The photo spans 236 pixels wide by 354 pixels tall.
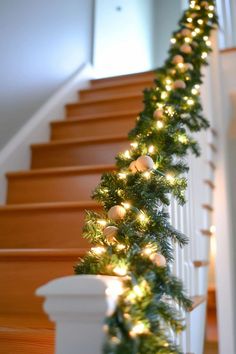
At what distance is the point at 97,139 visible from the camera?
1960 mm

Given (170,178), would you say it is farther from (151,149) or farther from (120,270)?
(120,270)

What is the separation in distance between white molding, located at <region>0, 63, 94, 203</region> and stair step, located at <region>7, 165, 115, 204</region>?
78 mm

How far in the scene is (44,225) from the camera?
4.87 ft

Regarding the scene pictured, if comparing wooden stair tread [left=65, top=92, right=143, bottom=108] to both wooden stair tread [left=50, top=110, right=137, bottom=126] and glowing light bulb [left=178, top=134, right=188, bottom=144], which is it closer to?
wooden stair tread [left=50, top=110, right=137, bottom=126]

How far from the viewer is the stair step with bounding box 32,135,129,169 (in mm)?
1938

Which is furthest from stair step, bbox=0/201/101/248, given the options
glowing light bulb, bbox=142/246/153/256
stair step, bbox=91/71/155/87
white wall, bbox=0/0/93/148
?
stair step, bbox=91/71/155/87

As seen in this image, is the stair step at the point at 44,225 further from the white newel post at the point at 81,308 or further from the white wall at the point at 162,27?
the white wall at the point at 162,27

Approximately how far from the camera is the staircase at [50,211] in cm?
106

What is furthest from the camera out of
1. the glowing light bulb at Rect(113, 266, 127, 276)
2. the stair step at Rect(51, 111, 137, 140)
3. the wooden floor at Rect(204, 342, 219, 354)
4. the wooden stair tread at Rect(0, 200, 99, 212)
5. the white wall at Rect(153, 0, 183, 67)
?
the white wall at Rect(153, 0, 183, 67)

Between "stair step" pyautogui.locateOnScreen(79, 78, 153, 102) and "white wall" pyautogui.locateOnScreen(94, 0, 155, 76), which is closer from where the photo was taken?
"stair step" pyautogui.locateOnScreen(79, 78, 153, 102)

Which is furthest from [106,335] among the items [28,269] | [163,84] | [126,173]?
[163,84]

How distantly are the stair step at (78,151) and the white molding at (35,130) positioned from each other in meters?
0.08

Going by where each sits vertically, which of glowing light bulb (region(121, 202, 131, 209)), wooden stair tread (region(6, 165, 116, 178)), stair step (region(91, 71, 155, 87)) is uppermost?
stair step (region(91, 71, 155, 87))

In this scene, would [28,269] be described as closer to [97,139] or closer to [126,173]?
[126,173]
